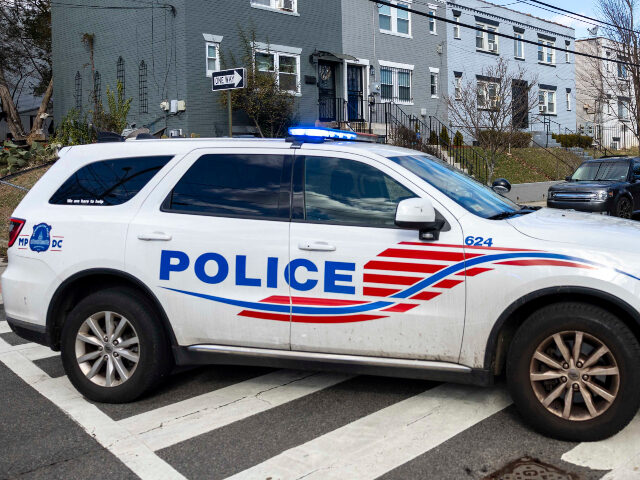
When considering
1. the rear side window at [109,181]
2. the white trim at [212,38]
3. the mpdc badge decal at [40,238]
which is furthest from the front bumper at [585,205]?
the mpdc badge decal at [40,238]

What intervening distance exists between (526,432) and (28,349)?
4.60 m

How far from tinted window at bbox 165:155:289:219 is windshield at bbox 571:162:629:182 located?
14482 mm

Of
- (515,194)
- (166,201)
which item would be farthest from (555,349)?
(515,194)

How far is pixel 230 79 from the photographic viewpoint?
1134 cm

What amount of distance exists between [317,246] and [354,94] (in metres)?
22.9

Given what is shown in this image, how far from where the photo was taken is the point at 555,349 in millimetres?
4066

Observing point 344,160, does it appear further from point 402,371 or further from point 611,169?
point 611,169

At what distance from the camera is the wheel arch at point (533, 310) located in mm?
3889

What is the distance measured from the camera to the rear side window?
5.03 m

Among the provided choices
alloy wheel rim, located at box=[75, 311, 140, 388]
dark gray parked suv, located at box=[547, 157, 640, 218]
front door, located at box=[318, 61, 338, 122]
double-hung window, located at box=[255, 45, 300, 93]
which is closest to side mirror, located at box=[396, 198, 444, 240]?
alloy wheel rim, located at box=[75, 311, 140, 388]

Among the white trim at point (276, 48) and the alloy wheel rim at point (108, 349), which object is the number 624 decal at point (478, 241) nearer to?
the alloy wheel rim at point (108, 349)

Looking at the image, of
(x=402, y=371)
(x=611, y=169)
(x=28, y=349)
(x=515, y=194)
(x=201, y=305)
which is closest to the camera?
(x=402, y=371)

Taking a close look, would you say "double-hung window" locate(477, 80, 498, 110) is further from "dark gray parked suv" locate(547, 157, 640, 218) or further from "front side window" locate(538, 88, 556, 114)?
"front side window" locate(538, 88, 556, 114)

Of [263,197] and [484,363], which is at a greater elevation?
[263,197]
